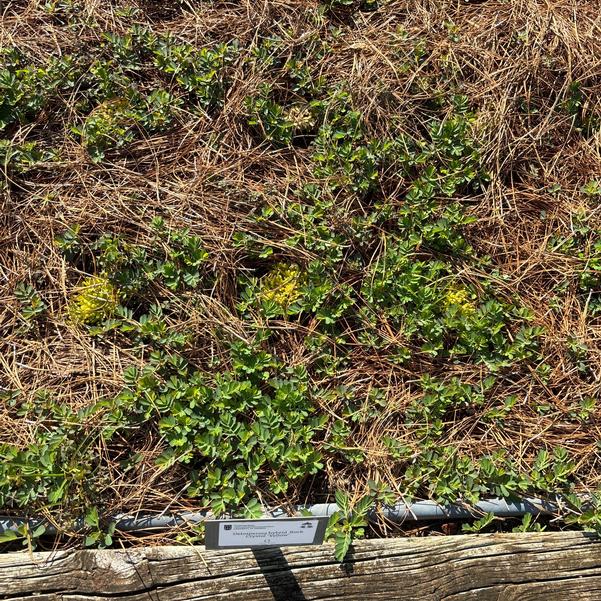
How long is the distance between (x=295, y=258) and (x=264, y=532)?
1.04 m

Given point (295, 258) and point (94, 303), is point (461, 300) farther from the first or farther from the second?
point (94, 303)

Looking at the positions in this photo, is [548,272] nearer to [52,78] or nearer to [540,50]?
[540,50]

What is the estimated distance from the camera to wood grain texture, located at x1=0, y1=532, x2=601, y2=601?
69.7 inches

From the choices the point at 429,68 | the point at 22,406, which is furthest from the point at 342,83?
the point at 22,406

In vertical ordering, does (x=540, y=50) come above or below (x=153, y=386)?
above

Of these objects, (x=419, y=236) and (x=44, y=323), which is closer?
(x=44, y=323)

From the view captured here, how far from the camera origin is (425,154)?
2.53m

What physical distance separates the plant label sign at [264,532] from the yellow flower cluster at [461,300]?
3.22 ft

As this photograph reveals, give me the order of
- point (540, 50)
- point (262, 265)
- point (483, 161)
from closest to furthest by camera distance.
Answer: point (262, 265)
point (483, 161)
point (540, 50)

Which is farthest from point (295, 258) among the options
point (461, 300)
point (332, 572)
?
point (332, 572)

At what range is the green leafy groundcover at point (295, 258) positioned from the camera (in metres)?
2.07

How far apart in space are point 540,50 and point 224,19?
4.62 ft

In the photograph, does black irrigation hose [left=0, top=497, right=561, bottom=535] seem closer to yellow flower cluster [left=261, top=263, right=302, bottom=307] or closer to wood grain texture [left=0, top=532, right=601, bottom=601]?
wood grain texture [left=0, top=532, right=601, bottom=601]

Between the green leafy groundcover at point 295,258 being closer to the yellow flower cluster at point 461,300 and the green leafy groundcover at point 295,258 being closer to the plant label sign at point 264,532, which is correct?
the yellow flower cluster at point 461,300
